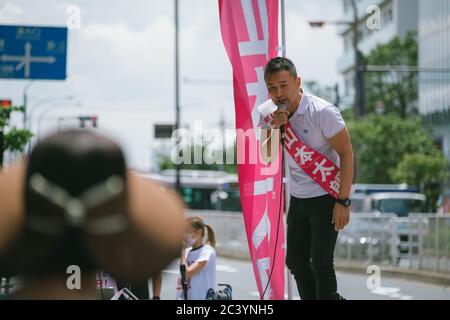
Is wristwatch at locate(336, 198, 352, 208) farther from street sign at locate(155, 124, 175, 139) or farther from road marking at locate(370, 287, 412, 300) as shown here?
street sign at locate(155, 124, 175, 139)

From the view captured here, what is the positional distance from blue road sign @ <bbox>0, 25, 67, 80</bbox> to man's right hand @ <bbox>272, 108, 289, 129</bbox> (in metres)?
8.50

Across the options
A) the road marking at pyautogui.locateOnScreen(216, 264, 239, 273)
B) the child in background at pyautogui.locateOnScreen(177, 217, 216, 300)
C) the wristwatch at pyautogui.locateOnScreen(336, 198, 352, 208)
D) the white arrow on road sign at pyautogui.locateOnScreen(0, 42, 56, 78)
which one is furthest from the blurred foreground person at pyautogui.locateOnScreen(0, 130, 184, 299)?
the road marking at pyautogui.locateOnScreen(216, 264, 239, 273)

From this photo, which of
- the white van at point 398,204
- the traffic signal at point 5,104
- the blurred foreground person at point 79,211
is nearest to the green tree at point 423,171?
the white van at point 398,204

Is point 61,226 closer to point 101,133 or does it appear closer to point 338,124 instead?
point 101,133

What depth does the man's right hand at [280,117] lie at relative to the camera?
14.9 ft

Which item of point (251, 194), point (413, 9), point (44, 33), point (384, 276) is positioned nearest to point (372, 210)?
point (384, 276)

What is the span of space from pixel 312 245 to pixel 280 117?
608 millimetres

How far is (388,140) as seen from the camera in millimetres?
49281

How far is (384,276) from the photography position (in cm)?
1773

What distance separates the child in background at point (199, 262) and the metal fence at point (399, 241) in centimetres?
778

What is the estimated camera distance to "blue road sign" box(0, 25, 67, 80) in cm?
1314

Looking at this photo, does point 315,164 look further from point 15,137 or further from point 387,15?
point 387,15

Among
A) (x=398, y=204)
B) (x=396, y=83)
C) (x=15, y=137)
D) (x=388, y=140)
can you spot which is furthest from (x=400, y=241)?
(x=396, y=83)

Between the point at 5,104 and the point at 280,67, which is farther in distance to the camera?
the point at 5,104
